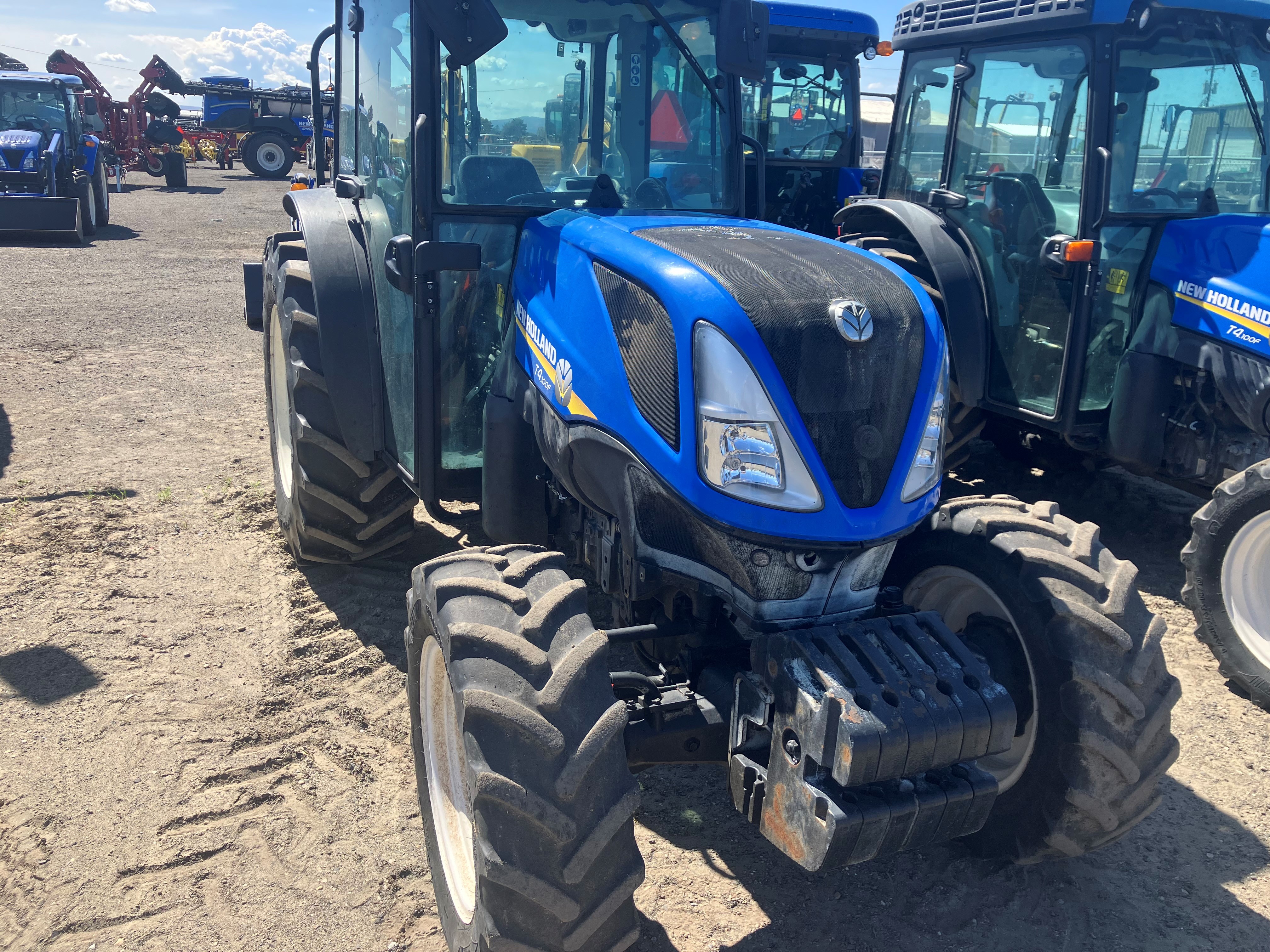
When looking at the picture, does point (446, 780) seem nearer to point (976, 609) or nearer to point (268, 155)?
point (976, 609)

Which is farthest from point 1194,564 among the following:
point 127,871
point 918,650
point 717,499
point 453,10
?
point 127,871

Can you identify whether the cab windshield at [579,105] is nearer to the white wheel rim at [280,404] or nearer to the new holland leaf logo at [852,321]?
the new holland leaf logo at [852,321]

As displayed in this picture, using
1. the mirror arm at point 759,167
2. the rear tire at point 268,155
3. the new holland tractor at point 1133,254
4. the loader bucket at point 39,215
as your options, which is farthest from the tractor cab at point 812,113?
the rear tire at point 268,155

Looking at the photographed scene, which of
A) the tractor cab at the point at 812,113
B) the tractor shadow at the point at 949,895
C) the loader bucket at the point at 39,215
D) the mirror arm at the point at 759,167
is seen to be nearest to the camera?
the tractor shadow at the point at 949,895

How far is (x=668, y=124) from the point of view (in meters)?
3.30

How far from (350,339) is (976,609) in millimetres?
2333

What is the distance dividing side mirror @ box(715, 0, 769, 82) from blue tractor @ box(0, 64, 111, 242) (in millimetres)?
13149

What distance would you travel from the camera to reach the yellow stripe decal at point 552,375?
8.45 feet

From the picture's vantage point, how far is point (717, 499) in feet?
7.28

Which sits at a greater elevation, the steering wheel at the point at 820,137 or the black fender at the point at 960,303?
the steering wheel at the point at 820,137

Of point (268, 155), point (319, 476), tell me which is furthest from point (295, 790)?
point (268, 155)

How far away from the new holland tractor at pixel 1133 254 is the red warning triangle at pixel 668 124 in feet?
6.81

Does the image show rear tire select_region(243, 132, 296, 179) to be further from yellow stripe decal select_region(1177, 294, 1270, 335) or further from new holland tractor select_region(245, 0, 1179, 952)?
yellow stripe decal select_region(1177, 294, 1270, 335)

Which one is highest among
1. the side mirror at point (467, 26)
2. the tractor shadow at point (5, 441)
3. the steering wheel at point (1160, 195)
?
the side mirror at point (467, 26)
